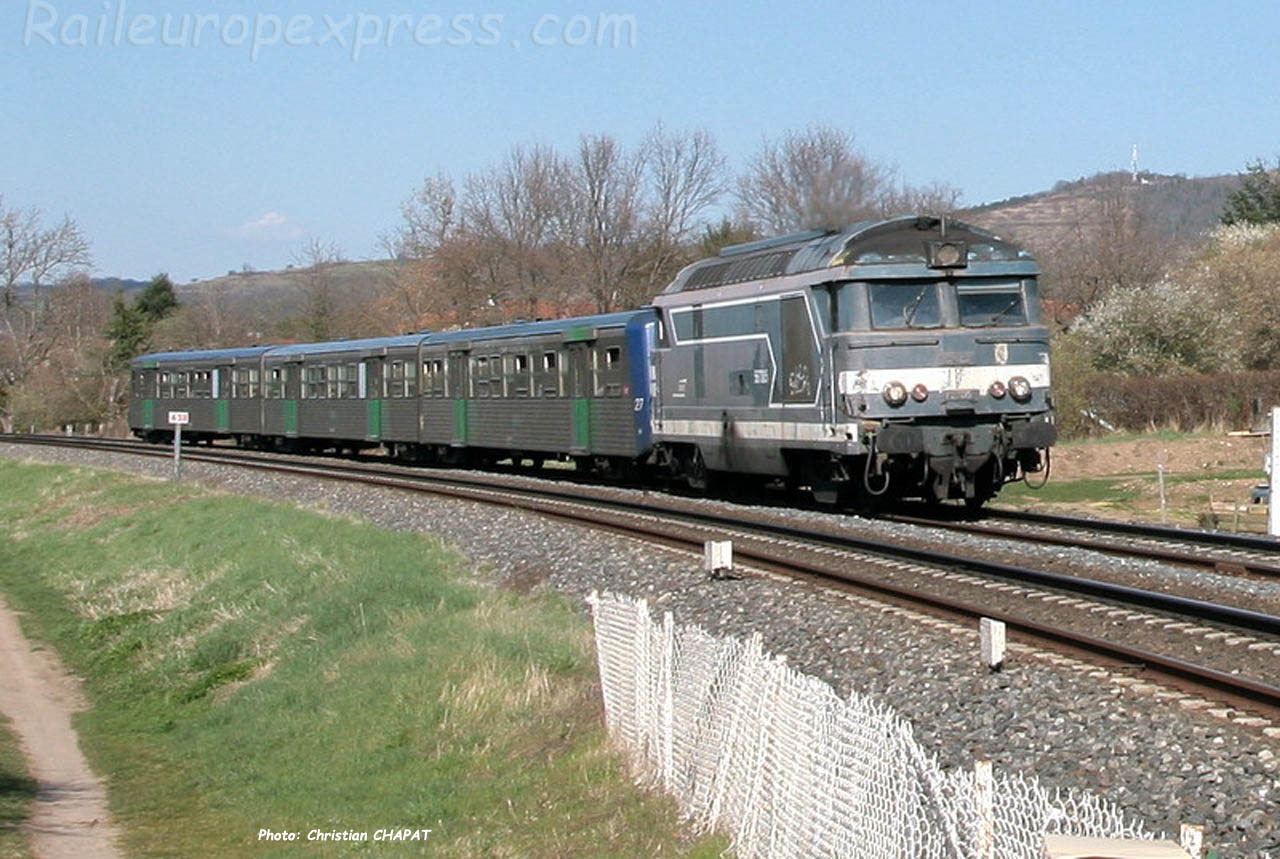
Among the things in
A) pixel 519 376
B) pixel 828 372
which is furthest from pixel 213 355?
pixel 828 372

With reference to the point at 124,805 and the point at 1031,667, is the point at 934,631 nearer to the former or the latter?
the point at 1031,667

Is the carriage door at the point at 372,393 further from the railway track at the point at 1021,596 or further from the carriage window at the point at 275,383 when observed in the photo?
the railway track at the point at 1021,596

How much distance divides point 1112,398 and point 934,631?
34.1 metres

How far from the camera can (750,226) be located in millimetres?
65438

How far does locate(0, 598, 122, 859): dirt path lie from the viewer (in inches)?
481

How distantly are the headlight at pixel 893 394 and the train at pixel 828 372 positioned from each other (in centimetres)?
1

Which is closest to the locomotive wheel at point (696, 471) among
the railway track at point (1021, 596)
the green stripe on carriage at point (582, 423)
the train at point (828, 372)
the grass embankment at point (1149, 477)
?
the train at point (828, 372)

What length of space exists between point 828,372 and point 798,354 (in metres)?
0.82

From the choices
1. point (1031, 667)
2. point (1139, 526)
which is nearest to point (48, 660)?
point (1139, 526)

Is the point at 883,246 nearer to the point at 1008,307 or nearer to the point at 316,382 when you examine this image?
the point at 1008,307

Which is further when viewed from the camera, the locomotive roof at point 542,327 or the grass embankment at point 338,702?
the locomotive roof at point 542,327

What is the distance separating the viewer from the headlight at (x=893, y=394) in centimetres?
1866

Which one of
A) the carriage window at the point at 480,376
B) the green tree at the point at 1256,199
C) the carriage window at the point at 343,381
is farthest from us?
the green tree at the point at 1256,199

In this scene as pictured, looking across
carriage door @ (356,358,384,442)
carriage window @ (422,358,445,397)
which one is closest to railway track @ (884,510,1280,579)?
carriage window @ (422,358,445,397)
